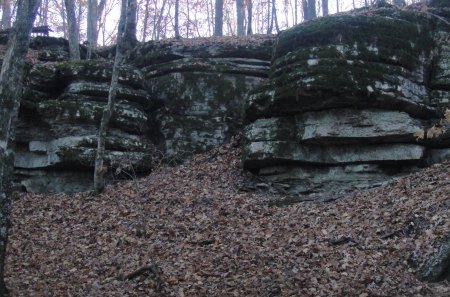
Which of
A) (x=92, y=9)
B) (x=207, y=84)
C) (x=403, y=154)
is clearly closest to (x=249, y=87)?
(x=207, y=84)

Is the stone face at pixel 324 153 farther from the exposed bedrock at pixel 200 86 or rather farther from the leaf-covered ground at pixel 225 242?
the exposed bedrock at pixel 200 86

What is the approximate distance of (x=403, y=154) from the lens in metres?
12.2

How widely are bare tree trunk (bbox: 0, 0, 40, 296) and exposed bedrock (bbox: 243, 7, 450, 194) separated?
7.32 m

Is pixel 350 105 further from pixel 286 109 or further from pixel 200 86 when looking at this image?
pixel 200 86

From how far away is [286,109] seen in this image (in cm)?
1315

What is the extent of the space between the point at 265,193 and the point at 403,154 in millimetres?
4000

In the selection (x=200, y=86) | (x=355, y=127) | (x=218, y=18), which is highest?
(x=218, y=18)

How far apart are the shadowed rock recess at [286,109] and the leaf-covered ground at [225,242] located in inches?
51.2

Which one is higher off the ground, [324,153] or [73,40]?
[73,40]

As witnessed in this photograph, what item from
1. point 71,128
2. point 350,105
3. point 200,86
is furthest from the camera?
point 200,86

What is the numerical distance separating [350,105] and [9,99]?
892cm

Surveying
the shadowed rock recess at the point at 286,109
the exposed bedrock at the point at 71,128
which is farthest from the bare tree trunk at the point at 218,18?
the exposed bedrock at the point at 71,128

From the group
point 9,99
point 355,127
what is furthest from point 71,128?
point 355,127

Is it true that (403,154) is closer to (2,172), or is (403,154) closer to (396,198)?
(396,198)
